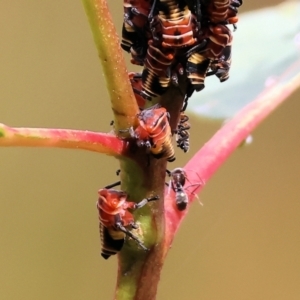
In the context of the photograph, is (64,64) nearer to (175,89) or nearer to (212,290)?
(212,290)

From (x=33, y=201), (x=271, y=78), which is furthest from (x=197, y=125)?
(x=271, y=78)

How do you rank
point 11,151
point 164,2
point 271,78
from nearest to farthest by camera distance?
point 164,2 → point 271,78 → point 11,151

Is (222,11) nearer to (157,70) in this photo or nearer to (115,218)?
(157,70)

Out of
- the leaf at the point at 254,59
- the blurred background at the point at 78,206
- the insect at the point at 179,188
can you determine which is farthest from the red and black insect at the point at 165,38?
the blurred background at the point at 78,206

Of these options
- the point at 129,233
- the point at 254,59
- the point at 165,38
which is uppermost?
the point at 254,59

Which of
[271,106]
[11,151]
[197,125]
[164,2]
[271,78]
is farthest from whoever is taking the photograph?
[197,125]

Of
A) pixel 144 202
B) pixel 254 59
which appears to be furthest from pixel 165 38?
pixel 254 59
